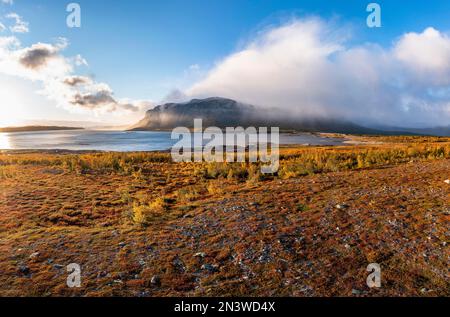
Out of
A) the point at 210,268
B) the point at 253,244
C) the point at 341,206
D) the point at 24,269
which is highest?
the point at 341,206

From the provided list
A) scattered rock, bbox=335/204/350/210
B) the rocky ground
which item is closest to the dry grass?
the rocky ground

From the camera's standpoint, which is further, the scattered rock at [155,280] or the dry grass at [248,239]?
the scattered rock at [155,280]

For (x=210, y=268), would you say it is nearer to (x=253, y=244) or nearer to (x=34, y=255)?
(x=253, y=244)

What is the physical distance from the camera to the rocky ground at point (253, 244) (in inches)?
257

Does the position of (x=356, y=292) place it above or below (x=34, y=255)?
above

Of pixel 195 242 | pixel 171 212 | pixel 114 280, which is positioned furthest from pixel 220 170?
pixel 114 280

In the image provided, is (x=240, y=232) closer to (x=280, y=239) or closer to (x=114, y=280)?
(x=280, y=239)

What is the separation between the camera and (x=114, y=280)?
22.7ft

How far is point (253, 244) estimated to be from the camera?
341 inches

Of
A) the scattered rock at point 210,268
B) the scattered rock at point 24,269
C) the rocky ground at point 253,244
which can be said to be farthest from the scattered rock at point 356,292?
the scattered rock at point 24,269

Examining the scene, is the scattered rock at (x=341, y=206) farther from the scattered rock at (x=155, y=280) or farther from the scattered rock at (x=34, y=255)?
the scattered rock at (x=34, y=255)

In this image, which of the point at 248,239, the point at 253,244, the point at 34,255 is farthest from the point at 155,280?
the point at 34,255

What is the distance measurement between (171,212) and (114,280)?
19.1 feet

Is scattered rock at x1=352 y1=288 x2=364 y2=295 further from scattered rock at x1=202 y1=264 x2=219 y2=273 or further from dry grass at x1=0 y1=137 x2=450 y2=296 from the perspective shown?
scattered rock at x1=202 y1=264 x2=219 y2=273
